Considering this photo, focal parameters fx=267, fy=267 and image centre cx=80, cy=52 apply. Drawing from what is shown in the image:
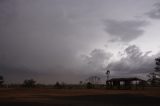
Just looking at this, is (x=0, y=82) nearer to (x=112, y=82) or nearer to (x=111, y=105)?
(x=112, y=82)

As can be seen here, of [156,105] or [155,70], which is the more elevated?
[155,70]

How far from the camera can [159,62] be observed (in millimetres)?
77688

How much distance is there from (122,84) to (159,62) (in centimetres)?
1658

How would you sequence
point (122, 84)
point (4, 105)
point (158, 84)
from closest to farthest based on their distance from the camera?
point (4, 105) → point (122, 84) → point (158, 84)

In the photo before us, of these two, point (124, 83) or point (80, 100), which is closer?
point (80, 100)

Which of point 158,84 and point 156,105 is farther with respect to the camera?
point 158,84

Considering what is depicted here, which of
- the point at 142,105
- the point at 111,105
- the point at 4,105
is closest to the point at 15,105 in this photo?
the point at 4,105

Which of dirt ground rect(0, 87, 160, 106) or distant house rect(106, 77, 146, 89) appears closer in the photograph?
dirt ground rect(0, 87, 160, 106)

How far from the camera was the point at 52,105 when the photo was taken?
2048 cm

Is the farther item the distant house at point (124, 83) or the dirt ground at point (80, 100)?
the distant house at point (124, 83)

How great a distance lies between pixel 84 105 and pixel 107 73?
79.9m

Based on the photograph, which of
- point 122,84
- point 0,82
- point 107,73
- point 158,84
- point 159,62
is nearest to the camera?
point 122,84

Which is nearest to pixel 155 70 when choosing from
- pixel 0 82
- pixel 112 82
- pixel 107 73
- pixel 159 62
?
pixel 159 62

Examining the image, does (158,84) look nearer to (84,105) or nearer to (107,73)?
(107,73)
